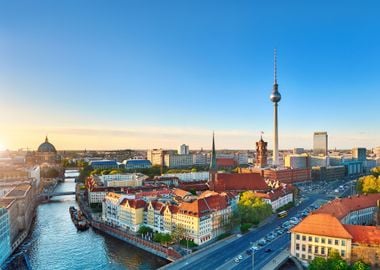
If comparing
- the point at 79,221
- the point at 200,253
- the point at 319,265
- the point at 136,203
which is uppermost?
the point at 136,203

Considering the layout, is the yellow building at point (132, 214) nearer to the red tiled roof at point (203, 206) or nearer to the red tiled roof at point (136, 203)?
the red tiled roof at point (136, 203)

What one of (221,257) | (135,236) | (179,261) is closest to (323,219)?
(221,257)

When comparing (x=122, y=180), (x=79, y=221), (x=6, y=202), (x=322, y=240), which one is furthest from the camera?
(x=122, y=180)

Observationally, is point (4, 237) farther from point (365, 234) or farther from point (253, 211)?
point (365, 234)

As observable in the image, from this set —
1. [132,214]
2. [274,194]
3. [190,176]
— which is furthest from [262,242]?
[190,176]

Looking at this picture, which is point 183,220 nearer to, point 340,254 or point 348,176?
point 340,254

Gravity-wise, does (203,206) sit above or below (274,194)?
above

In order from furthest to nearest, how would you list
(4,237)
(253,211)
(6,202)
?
(253,211), (6,202), (4,237)

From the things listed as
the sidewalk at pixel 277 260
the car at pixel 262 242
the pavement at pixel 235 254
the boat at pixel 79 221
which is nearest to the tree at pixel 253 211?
the pavement at pixel 235 254
